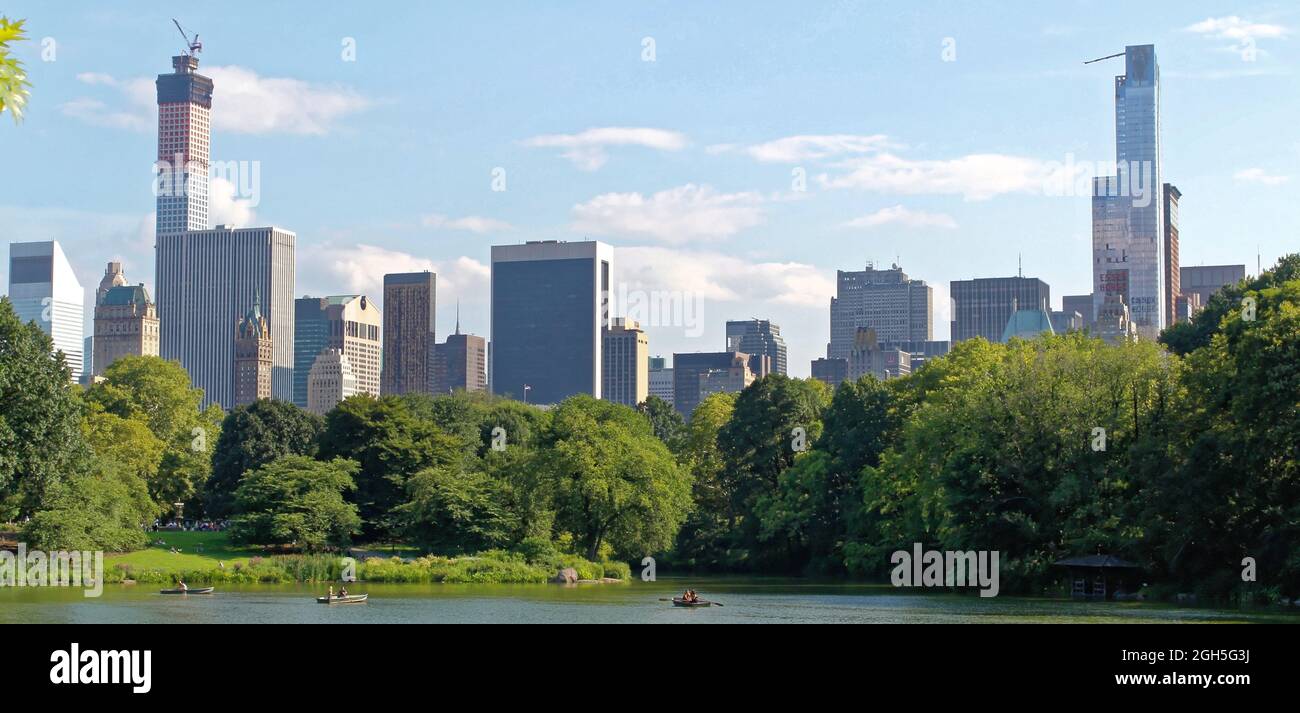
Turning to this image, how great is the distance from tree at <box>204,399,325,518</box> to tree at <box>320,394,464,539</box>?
2.95 m

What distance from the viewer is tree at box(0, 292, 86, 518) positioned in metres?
49.1

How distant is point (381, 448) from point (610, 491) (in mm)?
15322

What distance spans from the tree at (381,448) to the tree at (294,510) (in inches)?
171

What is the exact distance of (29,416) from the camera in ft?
164

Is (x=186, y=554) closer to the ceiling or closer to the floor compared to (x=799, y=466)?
closer to the floor

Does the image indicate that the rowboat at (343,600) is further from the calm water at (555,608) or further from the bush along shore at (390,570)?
the bush along shore at (390,570)

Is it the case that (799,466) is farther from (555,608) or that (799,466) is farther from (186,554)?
(555,608)

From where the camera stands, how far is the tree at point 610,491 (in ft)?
214
